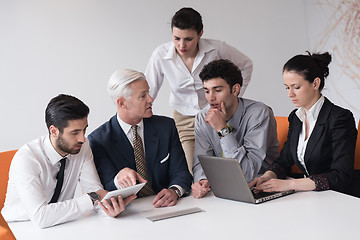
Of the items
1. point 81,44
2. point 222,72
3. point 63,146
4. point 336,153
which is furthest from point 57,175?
point 81,44

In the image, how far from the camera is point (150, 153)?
2.70 metres

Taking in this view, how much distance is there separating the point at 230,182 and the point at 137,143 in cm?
67

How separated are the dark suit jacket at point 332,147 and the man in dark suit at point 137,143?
66 cm

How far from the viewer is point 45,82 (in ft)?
15.7

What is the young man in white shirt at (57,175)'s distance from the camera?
214 centimetres

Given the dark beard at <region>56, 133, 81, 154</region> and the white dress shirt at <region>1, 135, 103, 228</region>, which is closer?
the white dress shirt at <region>1, 135, 103, 228</region>

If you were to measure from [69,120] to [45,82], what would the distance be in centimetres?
256

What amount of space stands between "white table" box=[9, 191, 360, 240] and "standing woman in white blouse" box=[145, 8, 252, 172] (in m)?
1.43

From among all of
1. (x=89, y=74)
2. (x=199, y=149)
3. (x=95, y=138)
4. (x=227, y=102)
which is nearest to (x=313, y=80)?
(x=227, y=102)

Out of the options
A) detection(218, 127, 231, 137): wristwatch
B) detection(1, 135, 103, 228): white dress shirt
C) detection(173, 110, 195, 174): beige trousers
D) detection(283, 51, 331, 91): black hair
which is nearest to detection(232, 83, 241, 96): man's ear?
detection(218, 127, 231, 137): wristwatch

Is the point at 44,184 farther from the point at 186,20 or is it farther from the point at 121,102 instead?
the point at 186,20

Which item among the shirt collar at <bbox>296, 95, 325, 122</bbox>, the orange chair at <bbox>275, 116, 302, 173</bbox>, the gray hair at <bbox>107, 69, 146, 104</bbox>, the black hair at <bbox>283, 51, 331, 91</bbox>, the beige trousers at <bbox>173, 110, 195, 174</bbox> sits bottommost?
the beige trousers at <bbox>173, 110, 195, 174</bbox>

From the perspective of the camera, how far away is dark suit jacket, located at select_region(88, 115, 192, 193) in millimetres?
2627

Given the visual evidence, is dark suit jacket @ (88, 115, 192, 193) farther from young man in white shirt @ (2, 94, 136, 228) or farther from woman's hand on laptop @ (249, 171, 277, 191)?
woman's hand on laptop @ (249, 171, 277, 191)
